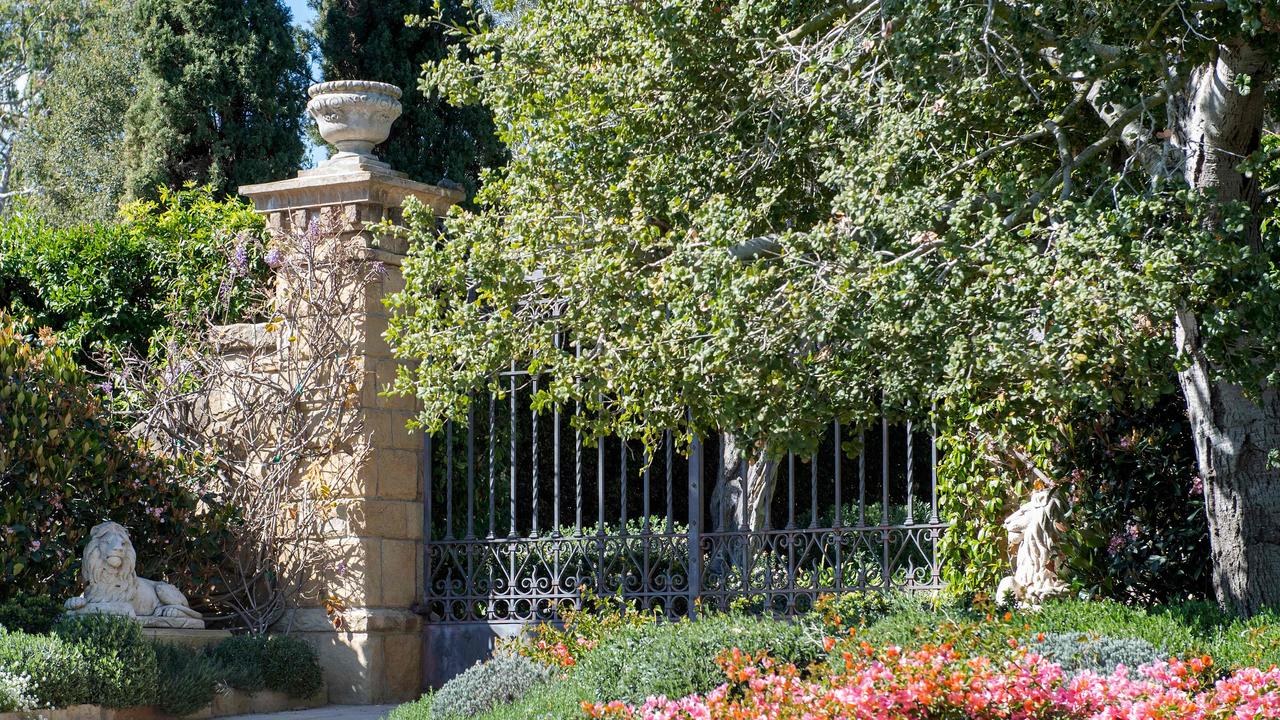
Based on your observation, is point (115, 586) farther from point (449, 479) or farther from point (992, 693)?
point (992, 693)

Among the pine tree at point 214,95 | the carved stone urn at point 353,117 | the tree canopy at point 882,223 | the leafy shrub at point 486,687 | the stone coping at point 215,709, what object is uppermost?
the pine tree at point 214,95

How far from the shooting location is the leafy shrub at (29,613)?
6.86 meters

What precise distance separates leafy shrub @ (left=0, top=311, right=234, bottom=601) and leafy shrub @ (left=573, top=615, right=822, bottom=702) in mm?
3208

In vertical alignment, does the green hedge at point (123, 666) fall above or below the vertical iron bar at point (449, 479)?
below

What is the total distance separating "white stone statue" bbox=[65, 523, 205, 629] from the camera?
7.14 metres

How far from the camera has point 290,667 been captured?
7.64 meters

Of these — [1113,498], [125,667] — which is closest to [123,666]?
[125,667]

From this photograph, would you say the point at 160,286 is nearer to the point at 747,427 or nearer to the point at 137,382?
the point at 137,382

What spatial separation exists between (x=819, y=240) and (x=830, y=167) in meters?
0.62

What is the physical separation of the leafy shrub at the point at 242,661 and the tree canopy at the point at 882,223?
1.85m

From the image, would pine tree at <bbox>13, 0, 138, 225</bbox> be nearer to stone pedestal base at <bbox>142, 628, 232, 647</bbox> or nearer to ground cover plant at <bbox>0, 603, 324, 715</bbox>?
stone pedestal base at <bbox>142, 628, 232, 647</bbox>

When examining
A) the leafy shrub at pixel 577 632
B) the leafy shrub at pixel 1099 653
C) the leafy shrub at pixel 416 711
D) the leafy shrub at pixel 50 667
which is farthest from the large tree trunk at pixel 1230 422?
the leafy shrub at pixel 50 667

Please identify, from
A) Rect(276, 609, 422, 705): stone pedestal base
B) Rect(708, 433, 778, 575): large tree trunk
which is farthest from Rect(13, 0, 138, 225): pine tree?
Rect(276, 609, 422, 705): stone pedestal base

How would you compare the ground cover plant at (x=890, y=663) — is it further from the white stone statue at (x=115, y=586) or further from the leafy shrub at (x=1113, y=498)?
the white stone statue at (x=115, y=586)
